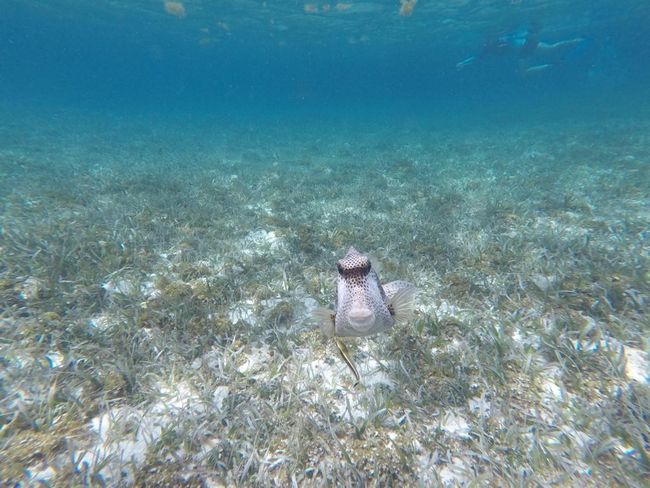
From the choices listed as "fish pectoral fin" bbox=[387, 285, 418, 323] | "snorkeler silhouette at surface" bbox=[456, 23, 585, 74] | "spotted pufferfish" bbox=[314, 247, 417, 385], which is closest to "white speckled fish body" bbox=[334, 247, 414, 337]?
"spotted pufferfish" bbox=[314, 247, 417, 385]

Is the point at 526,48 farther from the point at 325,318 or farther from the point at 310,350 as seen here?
the point at 325,318

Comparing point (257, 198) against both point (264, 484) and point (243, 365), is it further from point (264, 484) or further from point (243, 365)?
point (264, 484)

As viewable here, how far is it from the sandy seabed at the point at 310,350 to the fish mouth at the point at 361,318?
1.60 meters

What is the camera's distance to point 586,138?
2014 centimetres

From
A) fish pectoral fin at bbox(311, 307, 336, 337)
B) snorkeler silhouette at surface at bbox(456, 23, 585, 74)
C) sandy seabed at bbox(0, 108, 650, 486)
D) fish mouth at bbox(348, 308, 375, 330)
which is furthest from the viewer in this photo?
snorkeler silhouette at surface at bbox(456, 23, 585, 74)

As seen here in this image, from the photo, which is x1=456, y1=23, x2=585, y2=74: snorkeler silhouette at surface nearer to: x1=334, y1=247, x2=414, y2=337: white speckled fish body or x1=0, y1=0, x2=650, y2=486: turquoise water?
x1=0, y1=0, x2=650, y2=486: turquoise water

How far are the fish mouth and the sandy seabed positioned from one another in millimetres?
1602

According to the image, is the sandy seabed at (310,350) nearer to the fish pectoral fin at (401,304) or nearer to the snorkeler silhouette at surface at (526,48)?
the fish pectoral fin at (401,304)

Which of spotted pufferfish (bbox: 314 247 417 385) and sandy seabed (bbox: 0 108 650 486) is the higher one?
spotted pufferfish (bbox: 314 247 417 385)

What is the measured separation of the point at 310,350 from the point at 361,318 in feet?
7.63

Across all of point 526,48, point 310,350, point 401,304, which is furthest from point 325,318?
point 526,48

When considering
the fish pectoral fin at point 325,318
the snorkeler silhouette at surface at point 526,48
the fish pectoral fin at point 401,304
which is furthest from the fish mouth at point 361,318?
the snorkeler silhouette at surface at point 526,48

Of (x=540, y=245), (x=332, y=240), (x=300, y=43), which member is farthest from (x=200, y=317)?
(x=300, y=43)

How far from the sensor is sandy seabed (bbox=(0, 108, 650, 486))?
2.68 metres
